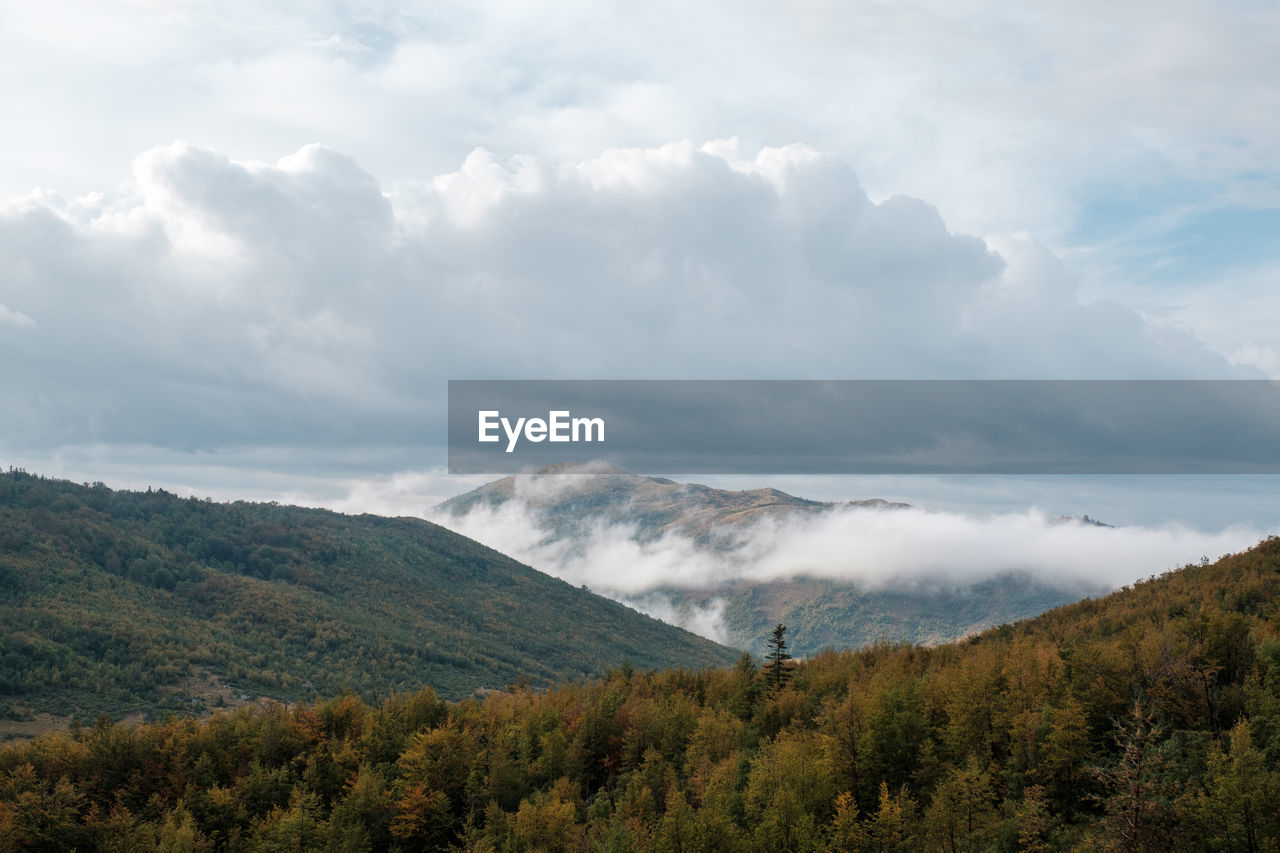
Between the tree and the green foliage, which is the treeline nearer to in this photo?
the green foliage

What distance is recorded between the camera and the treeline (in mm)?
71438

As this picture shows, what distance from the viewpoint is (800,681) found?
14112 cm

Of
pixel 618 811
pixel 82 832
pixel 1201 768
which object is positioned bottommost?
pixel 82 832

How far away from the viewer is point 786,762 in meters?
84.8

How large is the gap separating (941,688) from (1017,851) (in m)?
37.7

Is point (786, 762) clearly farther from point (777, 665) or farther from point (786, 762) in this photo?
point (777, 665)

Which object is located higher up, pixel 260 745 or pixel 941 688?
pixel 941 688

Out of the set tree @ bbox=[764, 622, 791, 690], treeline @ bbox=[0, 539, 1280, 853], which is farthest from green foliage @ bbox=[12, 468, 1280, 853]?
tree @ bbox=[764, 622, 791, 690]

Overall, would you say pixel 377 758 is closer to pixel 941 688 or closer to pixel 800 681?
pixel 800 681

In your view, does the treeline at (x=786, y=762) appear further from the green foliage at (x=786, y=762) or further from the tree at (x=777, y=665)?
the tree at (x=777, y=665)

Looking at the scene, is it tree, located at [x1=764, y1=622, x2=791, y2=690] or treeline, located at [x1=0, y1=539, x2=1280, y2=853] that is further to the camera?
tree, located at [x1=764, y1=622, x2=791, y2=690]

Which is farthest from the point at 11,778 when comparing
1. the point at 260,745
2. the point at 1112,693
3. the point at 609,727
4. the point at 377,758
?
the point at 1112,693

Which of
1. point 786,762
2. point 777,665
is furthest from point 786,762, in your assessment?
point 777,665

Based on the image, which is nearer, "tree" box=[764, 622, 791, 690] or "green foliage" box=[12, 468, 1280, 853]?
"green foliage" box=[12, 468, 1280, 853]
